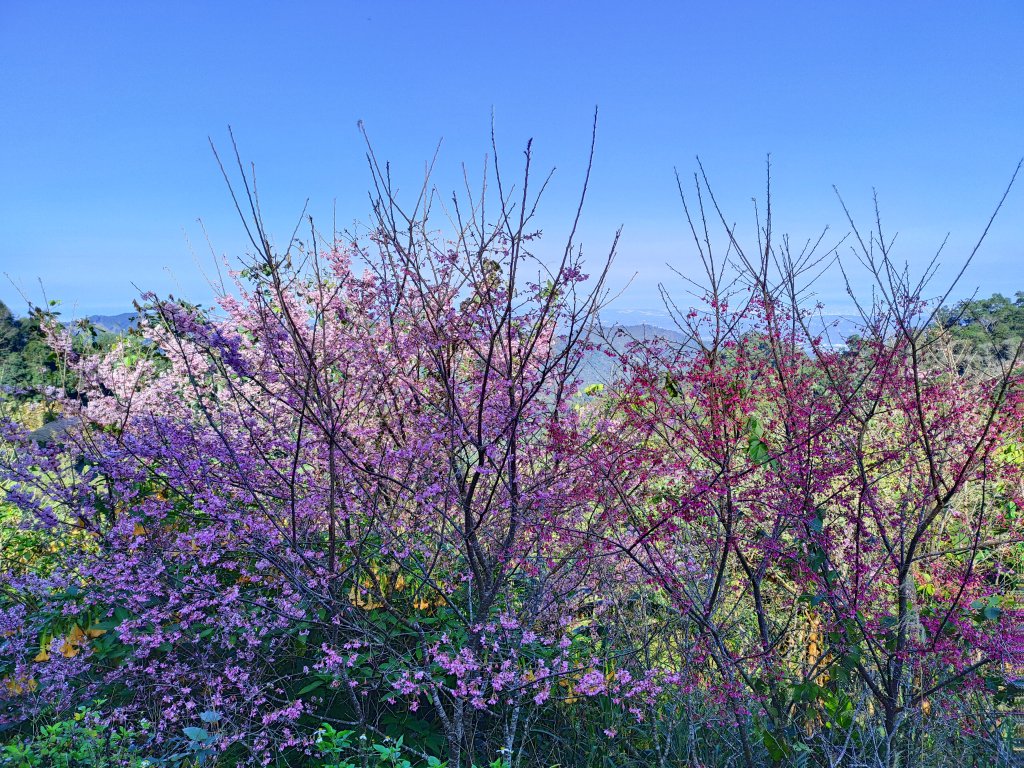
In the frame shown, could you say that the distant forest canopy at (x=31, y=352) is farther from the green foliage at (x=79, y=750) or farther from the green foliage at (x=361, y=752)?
the green foliage at (x=361, y=752)

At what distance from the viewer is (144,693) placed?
4059 mm

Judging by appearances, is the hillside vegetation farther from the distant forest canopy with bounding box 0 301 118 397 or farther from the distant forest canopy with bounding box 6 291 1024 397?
the distant forest canopy with bounding box 6 291 1024 397

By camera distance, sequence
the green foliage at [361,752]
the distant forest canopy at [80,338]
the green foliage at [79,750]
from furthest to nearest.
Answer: the distant forest canopy at [80,338]
the green foliage at [79,750]
the green foliage at [361,752]

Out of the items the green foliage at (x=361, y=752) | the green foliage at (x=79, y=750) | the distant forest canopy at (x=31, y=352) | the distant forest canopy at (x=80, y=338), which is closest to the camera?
the green foliage at (x=361, y=752)

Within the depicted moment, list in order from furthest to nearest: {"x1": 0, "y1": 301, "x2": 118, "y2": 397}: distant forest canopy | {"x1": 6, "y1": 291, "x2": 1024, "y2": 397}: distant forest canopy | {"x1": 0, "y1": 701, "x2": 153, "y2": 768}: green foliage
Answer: {"x1": 6, "y1": 291, "x2": 1024, "y2": 397}: distant forest canopy, {"x1": 0, "y1": 301, "x2": 118, "y2": 397}: distant forest canopy, {"x1": 0, "y1": 701, "x2": 153, "y2": 768}: green foliage

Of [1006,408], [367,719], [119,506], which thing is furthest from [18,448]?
[1006,408]

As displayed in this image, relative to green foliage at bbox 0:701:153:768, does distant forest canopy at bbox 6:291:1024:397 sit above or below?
above

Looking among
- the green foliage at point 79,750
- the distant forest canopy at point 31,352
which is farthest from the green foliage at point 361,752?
the distant forest canopy at point 31,352

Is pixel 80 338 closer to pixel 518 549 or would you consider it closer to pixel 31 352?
pixel 518 549

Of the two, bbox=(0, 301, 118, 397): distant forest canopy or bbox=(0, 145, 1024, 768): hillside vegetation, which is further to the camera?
bbox=(0, 301, 118, 397): distant forest canopy

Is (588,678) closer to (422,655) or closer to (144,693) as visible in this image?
(422,655)

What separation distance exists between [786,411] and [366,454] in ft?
7.99

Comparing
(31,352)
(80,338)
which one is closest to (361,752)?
(80,338)

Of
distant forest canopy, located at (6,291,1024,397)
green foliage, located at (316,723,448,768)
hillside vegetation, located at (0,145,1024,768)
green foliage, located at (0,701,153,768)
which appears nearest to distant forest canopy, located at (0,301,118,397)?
distant forest canopy, located at (6,291,1024,397)
